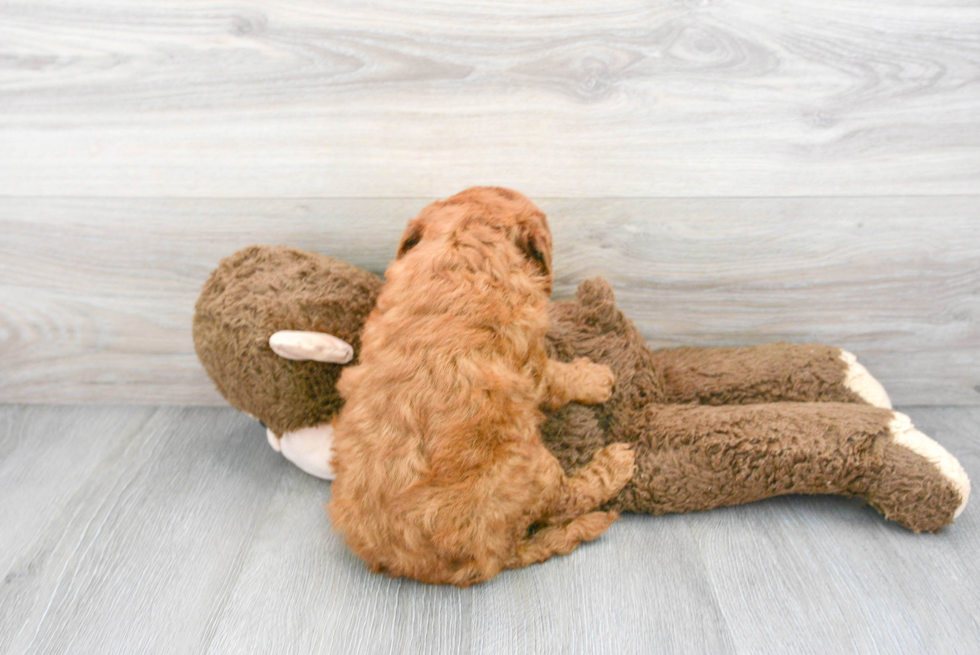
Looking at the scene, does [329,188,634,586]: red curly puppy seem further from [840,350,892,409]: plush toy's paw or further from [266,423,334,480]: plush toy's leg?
[840,350,892,409]: plush toy's paw

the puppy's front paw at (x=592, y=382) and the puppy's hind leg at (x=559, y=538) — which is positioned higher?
the puppy's front paw at (x=592, y=382)

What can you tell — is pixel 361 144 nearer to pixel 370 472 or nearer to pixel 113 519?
pixel 370 472

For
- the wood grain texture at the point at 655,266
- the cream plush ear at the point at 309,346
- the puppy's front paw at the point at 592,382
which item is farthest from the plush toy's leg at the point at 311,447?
the puppy's front paw at the point at 592,382

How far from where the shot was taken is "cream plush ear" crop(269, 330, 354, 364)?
122 cm

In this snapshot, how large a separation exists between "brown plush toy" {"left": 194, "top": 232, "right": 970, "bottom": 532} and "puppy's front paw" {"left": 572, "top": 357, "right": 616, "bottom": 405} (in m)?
0.03

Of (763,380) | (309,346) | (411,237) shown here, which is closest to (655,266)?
(763,380)

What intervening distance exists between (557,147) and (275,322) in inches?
27.7

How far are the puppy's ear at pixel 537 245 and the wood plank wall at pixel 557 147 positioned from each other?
308 mm

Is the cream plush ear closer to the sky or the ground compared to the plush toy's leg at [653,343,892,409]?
closer to the sky

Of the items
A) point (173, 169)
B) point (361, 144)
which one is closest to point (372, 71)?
point (361, 144)

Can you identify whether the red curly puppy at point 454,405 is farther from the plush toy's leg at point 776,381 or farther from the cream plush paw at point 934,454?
the cream plush paw at point 934,454

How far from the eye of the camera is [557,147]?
142 centimetres

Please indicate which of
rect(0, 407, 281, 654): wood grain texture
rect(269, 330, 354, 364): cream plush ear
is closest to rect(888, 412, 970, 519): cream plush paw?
rect(269, 330, 354, 364): cream plush ear

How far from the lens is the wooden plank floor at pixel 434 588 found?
107 centimetres
